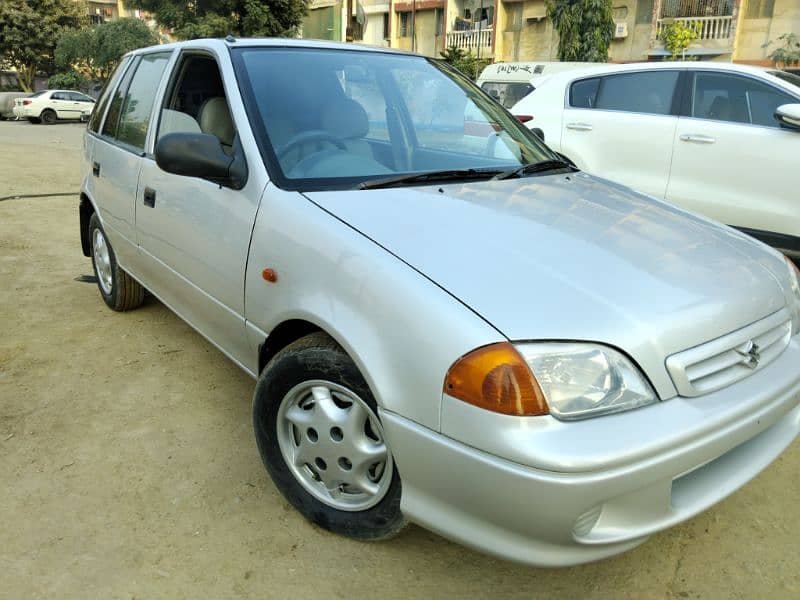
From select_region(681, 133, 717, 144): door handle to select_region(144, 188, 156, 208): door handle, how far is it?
158 inches

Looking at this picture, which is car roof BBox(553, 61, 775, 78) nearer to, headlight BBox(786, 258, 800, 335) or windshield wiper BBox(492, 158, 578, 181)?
windshield wiper BBox(492, 158, 578, 181)

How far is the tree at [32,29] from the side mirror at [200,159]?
1740 inches

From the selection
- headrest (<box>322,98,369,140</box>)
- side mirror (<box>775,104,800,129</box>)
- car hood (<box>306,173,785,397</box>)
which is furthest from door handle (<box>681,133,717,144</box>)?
headrest (<box>322,98,369,140</box>)

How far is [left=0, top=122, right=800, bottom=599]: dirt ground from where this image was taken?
2.06m

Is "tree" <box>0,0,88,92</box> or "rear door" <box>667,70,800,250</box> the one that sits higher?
"tree" <box>0,0,88,92</box>

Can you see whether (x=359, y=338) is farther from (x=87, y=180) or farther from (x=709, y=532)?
(x=87, y=180)

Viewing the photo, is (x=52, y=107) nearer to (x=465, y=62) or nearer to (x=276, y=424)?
(x=465, y=62)

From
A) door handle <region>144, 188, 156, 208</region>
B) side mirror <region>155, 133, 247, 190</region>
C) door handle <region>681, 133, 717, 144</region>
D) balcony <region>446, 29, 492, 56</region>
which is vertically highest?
balcony <region>446, 29, 492, 56</region>

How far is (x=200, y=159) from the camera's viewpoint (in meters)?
2.43

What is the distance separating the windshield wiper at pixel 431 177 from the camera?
2.42 metres

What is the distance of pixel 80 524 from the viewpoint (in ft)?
7.56

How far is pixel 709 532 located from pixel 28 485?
249 cm

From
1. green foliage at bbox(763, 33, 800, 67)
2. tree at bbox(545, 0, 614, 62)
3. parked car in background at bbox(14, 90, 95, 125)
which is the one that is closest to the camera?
green foliage at bbox(763, 33, 800, 67)

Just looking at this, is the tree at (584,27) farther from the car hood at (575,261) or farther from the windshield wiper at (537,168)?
the car hood at (575,261)
